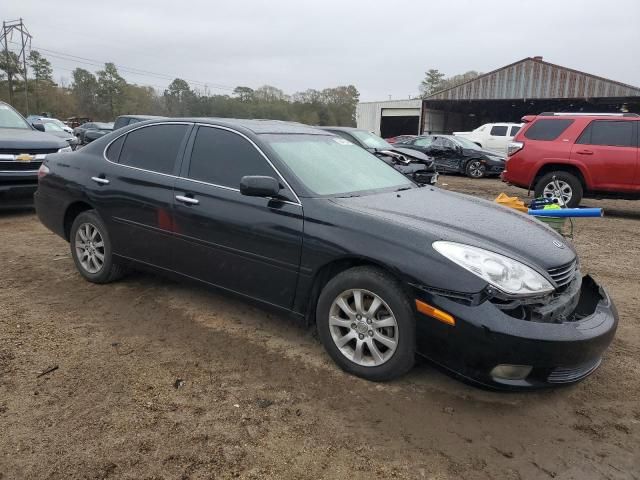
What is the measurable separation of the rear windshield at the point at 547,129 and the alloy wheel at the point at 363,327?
7.86 meters

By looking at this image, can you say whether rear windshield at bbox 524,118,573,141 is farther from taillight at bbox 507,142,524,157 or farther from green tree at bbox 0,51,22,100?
green tree at bbox 0,51,22,100

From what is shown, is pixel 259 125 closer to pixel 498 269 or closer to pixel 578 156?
pixel 498 269

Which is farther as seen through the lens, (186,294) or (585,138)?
(585,138)

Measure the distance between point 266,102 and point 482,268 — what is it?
54424 millimetres

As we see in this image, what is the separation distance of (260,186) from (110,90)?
75965 millimetres

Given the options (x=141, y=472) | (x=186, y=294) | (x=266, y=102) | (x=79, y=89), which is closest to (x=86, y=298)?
(x=186, y=294)

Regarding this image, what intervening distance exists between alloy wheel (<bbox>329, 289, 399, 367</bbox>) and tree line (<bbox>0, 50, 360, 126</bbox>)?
132ft

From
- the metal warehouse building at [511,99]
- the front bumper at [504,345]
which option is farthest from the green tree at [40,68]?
the front bumper at [504,345]

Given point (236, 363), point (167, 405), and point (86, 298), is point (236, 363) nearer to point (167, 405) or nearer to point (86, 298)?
point (167, 405)

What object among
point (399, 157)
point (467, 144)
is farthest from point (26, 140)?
point (467, 144)

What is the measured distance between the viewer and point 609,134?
899cm

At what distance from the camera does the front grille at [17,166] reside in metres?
7.17

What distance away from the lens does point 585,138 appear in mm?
9125

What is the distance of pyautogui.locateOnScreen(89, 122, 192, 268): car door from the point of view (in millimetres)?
4059
